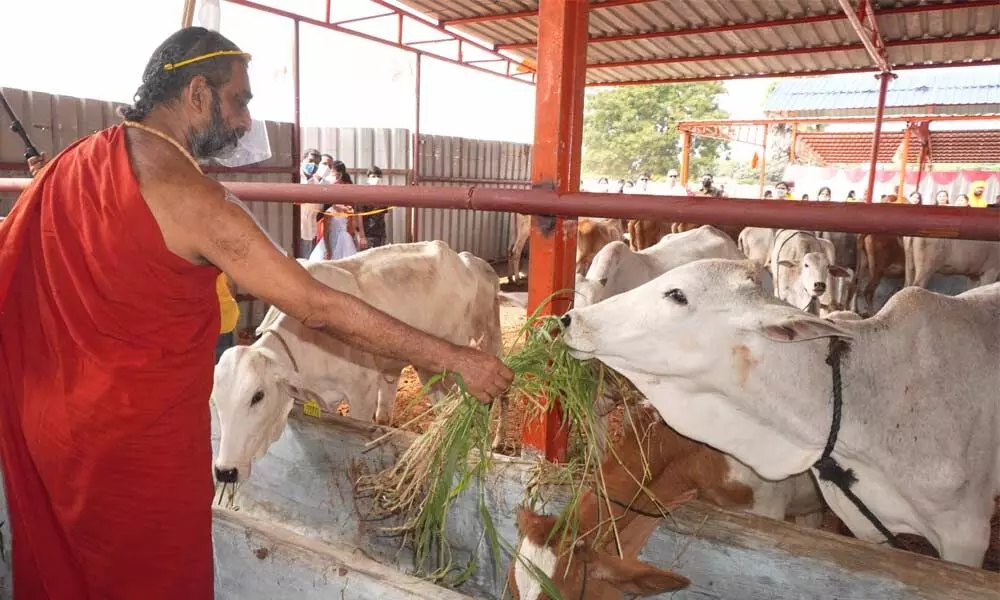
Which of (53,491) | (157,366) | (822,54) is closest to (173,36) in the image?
(157,366)

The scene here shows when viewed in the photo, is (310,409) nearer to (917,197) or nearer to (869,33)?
(869,33)

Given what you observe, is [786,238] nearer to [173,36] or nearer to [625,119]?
[173,36]

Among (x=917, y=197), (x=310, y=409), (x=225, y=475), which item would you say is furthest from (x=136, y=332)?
(x=917, y=197)

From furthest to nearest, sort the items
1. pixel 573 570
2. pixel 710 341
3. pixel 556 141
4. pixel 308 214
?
pixel 308 214 → pixel 556 141 → pixel 710 341 → pixel 573 570

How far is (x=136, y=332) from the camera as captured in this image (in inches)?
73.3

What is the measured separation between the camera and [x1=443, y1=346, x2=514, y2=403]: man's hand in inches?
73.4

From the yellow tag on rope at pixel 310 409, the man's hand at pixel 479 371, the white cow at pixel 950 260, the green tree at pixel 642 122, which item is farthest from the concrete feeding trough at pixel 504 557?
the green tree at pixel 642 122

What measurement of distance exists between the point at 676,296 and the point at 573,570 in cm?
94

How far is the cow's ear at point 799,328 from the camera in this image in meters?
2.01

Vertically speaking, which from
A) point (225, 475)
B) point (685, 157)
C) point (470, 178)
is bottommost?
point (225, 475)

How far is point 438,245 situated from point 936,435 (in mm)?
3881

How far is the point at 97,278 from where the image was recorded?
1803 mm

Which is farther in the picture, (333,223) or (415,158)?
Result: (415,158)

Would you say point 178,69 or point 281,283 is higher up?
point 178,69
